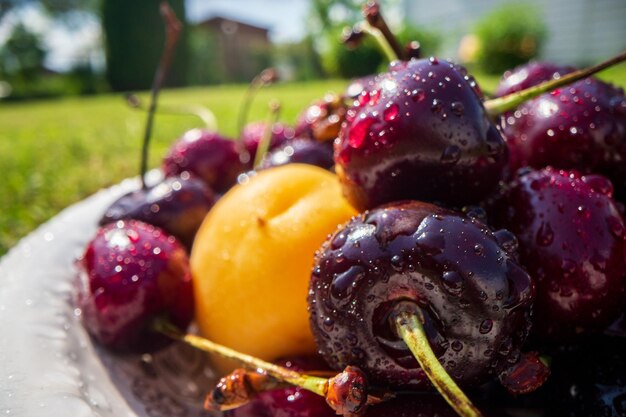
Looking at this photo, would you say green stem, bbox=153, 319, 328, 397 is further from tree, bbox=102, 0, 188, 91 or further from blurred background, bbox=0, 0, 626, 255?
tree, bbox=102, 0, 188, 91

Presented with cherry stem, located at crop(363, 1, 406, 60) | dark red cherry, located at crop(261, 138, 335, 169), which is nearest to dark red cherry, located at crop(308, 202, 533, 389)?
cherry stem, located at crop(363, 1, 406, 60)

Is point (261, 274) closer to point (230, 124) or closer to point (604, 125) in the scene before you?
point (604, 125)

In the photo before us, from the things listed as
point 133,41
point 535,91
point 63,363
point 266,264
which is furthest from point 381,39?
point 133,41

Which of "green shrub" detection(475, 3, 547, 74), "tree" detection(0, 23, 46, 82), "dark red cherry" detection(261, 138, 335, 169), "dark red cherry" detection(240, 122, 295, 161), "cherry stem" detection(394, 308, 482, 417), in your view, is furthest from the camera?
"tree" detection(0, 23, 46, 82)

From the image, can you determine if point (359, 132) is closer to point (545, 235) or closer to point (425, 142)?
point (425, 142)

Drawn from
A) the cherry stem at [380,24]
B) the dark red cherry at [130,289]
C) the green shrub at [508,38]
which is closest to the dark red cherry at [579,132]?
the cherry stem at [380,24]

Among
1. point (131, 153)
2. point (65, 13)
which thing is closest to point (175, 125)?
point (131, 153)
